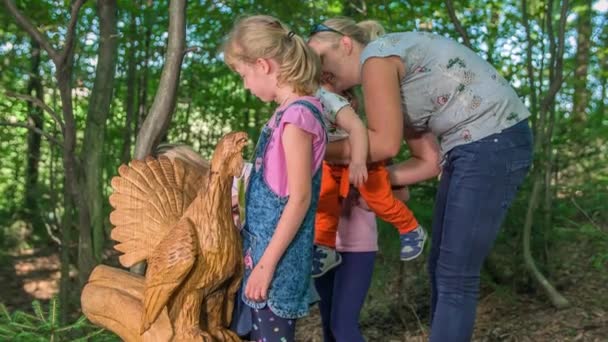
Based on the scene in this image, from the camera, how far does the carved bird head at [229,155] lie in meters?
1.92

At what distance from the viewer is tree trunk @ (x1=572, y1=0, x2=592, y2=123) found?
485cm

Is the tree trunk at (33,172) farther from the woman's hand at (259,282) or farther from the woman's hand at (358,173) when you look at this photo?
the woman's hand at (259,282)

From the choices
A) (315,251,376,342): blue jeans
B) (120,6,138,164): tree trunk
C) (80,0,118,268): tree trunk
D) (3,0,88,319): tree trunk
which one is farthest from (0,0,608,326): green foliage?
(315,251,376,342): blue jeans

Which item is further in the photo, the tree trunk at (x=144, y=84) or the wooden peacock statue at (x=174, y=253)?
the tree trunk at (x=144, y=84)

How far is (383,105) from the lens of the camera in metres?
2.18

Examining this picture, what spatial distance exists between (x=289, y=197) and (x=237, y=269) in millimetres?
284

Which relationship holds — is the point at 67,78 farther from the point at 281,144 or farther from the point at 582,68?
the point at 582,68

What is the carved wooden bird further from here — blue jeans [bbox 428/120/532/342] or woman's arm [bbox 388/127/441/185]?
woman's arm [bbox 388/127/441/185]

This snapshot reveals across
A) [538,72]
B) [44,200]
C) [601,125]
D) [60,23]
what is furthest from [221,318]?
[44,200]

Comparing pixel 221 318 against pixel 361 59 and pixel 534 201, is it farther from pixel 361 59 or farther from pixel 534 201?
pixel 534 201

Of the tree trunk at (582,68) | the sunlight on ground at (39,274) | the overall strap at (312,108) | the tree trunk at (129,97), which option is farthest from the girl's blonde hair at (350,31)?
the sunlight on ground at (39,274)

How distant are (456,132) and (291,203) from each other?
73 cm

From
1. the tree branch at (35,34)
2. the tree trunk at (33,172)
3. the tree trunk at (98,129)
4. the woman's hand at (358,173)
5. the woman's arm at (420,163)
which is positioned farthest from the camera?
the tree trunk at (33,172)

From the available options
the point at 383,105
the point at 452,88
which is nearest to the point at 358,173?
the point at 383,105
